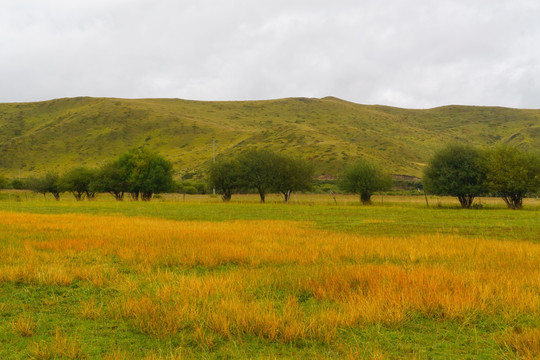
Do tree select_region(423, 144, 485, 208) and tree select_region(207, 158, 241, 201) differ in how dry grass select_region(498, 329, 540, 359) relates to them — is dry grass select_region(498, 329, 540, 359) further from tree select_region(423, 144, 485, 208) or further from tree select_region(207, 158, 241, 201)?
tree select_region(207, 158, 241, 201)

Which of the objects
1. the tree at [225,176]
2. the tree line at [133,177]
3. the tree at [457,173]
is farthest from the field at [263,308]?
the tree line at [133,177]

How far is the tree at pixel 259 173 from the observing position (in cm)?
5953

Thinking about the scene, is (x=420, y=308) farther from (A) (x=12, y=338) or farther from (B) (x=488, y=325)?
(A) (x=12, y=338)

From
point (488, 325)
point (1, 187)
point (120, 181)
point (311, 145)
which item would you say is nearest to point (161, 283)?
point (488, 325)

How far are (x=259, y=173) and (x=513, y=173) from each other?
117 ft

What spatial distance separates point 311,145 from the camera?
126312 mm

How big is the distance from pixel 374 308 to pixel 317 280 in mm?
2040

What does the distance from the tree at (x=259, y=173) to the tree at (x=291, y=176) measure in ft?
2.77

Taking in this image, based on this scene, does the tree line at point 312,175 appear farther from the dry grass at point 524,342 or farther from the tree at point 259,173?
the dry grass at point 524,342

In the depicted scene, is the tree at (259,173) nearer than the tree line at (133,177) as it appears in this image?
Yes

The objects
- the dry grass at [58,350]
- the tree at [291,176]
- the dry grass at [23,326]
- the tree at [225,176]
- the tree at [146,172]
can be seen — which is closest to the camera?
the dry grass at [58,350]

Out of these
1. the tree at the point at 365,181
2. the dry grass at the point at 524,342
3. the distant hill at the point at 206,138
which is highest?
the distant hill at the point at 206,138

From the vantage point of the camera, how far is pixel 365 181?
182ft

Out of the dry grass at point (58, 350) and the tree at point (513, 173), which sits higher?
the tree at point (513, 173)
